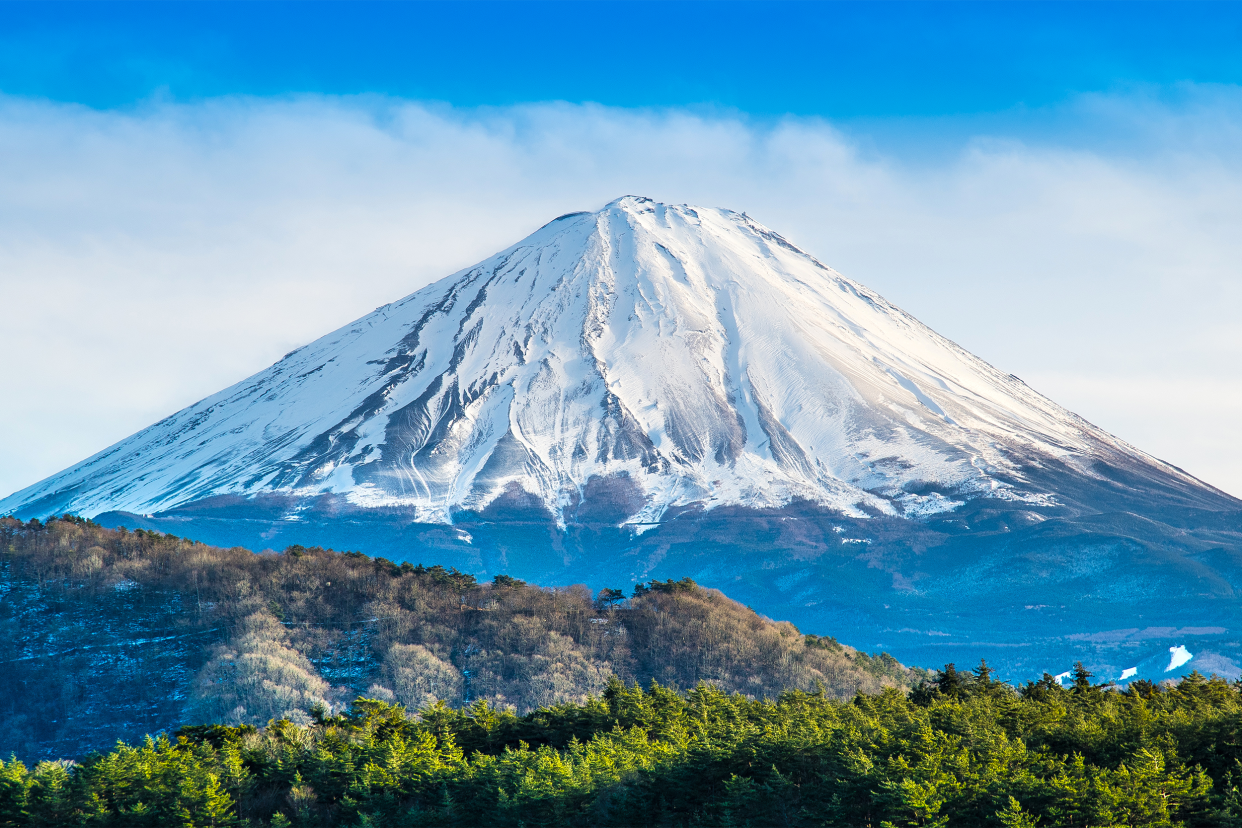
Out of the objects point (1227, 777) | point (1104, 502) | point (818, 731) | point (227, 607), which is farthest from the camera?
point (1104, 502)

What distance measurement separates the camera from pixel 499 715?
45344 mm

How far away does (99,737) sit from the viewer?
189 feet

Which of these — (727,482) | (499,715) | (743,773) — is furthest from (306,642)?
(727,482)

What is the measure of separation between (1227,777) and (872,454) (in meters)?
143

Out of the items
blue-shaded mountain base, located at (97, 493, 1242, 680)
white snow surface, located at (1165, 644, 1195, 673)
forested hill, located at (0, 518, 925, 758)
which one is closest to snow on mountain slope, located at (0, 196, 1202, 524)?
blue-shaded mountain base, located at (97, 493, 1242, 680)

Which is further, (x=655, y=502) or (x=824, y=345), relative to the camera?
(x=824, y=345)

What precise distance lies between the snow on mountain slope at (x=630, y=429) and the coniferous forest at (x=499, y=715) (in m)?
91.2

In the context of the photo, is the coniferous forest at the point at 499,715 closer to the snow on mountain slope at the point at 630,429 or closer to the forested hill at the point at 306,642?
the forested hill at the point at 306,642

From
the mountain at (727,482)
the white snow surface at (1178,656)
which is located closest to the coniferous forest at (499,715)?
the white snow surface at (1178,656)

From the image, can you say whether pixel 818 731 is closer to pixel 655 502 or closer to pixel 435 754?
pixel 435 754

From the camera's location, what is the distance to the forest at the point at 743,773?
28.7m

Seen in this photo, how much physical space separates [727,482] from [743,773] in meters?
132

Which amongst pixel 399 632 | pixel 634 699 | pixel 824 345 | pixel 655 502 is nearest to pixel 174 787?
pixel 634 699

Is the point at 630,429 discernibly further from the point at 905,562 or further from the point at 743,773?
the point at 743,773
